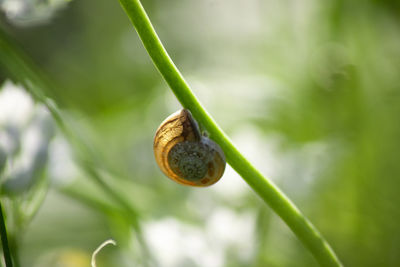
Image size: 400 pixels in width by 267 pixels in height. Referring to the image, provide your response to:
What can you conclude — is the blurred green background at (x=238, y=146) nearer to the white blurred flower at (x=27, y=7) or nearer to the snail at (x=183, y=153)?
the white blurred flower at (x=27, y=7)

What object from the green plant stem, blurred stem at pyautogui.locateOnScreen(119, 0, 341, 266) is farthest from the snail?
the green plant stem

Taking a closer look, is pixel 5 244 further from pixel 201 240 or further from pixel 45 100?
pixel 201 240

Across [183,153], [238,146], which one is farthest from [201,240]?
[238,146]

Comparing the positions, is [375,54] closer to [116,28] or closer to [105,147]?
[105,147]

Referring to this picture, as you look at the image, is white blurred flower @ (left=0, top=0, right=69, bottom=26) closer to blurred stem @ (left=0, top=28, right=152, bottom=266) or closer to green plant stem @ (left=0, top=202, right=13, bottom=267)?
blurred stem @ (left=0, top=28, right=152, bottom=266)

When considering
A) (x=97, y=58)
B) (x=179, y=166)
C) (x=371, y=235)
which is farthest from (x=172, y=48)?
(x=179, y=166)
